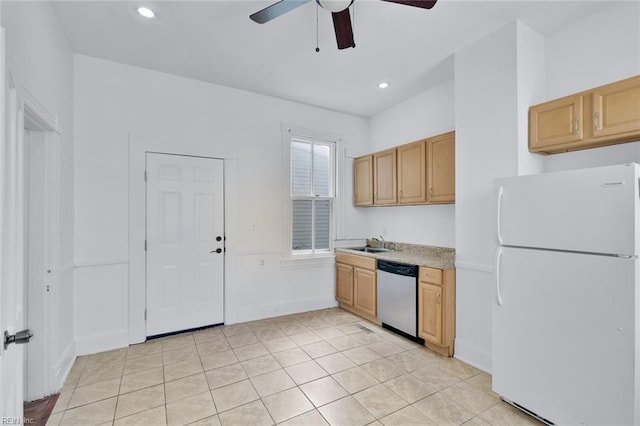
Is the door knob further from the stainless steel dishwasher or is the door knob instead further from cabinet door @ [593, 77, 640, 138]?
cabinet door @ [593, 77, 640, 138]

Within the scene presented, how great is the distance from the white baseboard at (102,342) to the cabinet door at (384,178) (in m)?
3.45

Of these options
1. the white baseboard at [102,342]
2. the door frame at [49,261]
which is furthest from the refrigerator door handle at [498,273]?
the white baseboard at [102,342]

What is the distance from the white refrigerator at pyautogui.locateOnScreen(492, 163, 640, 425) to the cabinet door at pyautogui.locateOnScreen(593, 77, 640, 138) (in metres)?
0.62

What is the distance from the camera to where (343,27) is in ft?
6.88

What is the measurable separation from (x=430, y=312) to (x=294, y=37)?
9.74 ft

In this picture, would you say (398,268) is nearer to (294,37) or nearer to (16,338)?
(294,37)

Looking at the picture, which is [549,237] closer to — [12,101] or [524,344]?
[524,344]

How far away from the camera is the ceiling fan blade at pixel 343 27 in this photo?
2.00 meters

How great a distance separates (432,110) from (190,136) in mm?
3014

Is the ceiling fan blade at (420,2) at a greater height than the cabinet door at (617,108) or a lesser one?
greater

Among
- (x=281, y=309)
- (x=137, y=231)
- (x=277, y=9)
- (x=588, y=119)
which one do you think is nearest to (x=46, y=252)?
(x=137, y=231)

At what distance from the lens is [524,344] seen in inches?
84.0

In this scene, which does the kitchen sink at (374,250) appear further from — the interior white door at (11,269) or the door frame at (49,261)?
the interior white door at (11,269)

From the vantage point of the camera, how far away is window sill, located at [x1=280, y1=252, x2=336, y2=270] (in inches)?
167
